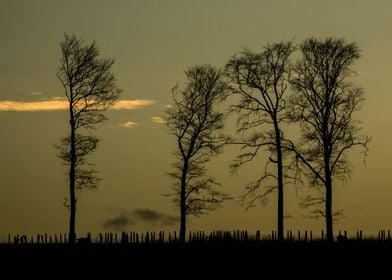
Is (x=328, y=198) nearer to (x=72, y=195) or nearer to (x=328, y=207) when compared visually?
(x=328, y=207)

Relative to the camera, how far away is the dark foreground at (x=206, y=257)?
5334 centimetres

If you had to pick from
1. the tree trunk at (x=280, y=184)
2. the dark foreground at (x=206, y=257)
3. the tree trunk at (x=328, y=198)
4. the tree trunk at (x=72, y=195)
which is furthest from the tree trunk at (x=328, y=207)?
the tree trunk at (x=72, y=195)

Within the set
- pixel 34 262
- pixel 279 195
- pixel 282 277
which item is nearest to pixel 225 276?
pixel 282 277

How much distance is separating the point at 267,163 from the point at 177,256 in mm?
12467

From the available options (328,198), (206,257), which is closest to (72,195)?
(206,257)

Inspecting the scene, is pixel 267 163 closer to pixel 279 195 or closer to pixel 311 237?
pixel 279 195

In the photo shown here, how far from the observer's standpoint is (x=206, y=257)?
5781cm

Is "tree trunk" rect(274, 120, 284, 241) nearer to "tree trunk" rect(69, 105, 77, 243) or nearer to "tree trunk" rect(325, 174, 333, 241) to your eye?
"tree trunk" rect(325, 174, 333, 241)

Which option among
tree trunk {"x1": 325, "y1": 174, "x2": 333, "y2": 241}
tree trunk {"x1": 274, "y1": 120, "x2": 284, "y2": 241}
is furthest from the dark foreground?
tree trunk {"x1": 274, "y1": 120, "x2": 284, "y2": 241}

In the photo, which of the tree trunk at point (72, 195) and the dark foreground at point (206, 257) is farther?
the tree trunk at point (72, 195)

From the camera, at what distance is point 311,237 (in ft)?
234

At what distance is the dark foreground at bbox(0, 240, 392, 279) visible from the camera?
53.3 meters

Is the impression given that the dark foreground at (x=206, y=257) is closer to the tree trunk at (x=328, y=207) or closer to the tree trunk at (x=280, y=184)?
the tree trunk at (x=328, y=207)

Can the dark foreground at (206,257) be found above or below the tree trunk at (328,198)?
below
